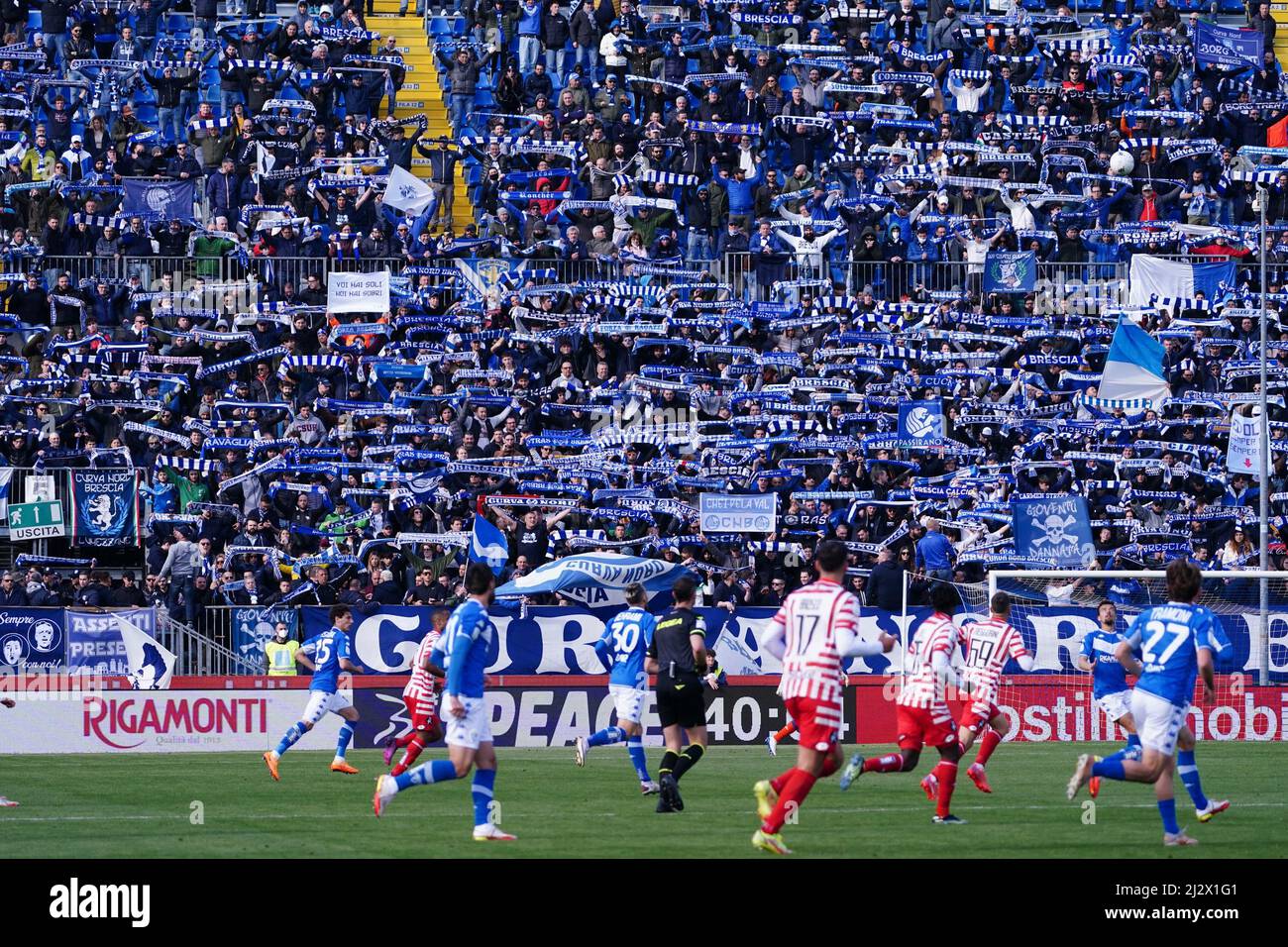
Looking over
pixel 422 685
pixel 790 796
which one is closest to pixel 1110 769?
pixel 790 796

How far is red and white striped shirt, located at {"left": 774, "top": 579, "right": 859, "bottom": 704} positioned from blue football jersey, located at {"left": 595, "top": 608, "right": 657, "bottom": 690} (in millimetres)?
5828

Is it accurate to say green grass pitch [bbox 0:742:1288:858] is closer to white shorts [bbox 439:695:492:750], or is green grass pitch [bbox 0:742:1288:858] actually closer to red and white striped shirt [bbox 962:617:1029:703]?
white shorts [bbox 439:695:492:750]

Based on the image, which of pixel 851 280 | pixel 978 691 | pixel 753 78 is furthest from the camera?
pixel 753 78

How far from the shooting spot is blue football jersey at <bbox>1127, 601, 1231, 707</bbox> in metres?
14.6

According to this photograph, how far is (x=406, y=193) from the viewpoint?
37938 millimetres

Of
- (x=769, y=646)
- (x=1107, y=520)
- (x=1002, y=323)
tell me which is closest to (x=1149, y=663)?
(x=769, y=646)

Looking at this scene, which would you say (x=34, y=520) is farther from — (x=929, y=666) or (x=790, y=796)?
(x=790, y=796)

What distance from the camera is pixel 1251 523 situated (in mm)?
32812

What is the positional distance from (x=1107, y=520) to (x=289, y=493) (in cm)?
1281

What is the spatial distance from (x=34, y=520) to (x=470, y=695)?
60.2 ft

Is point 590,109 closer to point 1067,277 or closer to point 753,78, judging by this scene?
point 753,78

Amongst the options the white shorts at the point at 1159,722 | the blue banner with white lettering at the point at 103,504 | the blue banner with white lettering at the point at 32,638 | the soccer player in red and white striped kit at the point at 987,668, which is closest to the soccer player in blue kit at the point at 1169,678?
the white shorts at the point at 1159,722

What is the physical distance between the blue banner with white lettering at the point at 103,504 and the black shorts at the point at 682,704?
15416mm

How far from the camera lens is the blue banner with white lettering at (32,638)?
92.9 feet
